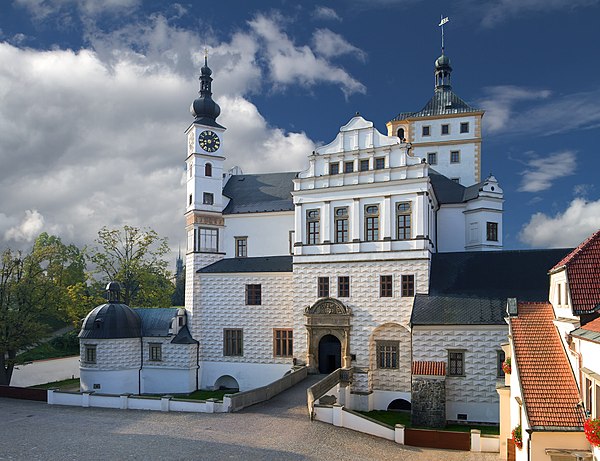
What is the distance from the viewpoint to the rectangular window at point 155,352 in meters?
31.5

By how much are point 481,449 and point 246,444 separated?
7.74 meters

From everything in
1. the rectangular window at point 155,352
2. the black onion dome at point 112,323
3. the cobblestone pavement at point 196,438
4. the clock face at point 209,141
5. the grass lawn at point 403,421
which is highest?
the clock face at point 209,141

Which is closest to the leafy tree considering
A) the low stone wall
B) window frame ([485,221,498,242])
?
the low stone wall

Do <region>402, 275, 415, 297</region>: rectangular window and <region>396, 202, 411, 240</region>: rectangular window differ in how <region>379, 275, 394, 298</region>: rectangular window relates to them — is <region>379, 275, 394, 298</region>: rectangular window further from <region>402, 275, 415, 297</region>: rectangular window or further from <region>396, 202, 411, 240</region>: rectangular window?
<region>396, 202, 411, 240</region>: rectangular window

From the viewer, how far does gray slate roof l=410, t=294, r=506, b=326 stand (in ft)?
78.8

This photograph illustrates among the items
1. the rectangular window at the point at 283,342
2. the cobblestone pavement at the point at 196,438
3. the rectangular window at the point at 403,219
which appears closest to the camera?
the cobblestone pavement at the point at 196,438

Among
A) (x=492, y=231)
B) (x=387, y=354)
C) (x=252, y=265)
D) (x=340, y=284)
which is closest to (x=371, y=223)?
(x=340, y=284)

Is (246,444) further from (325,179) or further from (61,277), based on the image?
(61,277)

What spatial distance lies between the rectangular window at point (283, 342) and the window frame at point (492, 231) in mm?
11810

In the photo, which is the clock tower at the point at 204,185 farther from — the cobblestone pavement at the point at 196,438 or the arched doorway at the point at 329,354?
the cobblestone pavement at the point at 196,438

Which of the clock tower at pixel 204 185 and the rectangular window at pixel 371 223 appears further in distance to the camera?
the clock tower at pixel 204 185

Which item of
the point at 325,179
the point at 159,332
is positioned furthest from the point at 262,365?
the point at 325,179

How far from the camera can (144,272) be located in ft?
134

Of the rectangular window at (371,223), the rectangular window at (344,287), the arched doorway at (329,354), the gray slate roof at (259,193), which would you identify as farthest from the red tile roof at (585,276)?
the gray slate roof at (259,193)
